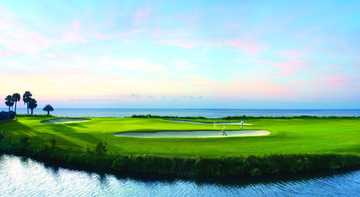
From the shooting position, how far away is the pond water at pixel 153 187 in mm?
18047

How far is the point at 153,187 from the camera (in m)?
19.1

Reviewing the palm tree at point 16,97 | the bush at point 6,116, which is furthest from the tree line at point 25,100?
the bush at point 6,116

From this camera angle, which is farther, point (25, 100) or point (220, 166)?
point (25, 100)

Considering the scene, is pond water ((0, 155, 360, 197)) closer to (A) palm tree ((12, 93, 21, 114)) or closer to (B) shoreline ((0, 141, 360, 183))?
(B) shoreline ((0, 141, 360, 183))

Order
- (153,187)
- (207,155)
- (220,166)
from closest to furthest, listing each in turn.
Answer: (153,187) → (220,166) → (207,155)

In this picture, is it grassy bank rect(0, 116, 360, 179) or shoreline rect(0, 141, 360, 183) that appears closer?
shoreline rect(0, 141, 360, 183)

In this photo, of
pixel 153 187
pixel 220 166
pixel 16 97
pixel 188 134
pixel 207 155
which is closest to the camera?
pixel 153 187

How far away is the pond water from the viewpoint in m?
18.0

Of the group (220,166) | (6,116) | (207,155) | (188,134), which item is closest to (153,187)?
(220,166)

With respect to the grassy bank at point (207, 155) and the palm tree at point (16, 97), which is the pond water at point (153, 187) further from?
the palm tree at point (16, 97)

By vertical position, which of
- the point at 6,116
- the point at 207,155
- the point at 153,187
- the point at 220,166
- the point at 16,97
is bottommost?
the point at 153,187

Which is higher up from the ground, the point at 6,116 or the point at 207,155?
the point at 6,116

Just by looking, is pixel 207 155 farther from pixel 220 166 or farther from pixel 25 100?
pixel 25 100

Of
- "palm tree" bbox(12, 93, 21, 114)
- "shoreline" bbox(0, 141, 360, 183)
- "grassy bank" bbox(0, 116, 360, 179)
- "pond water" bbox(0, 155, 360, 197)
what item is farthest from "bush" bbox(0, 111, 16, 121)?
"shoreline" bbox(0, 141, 360, 183)
